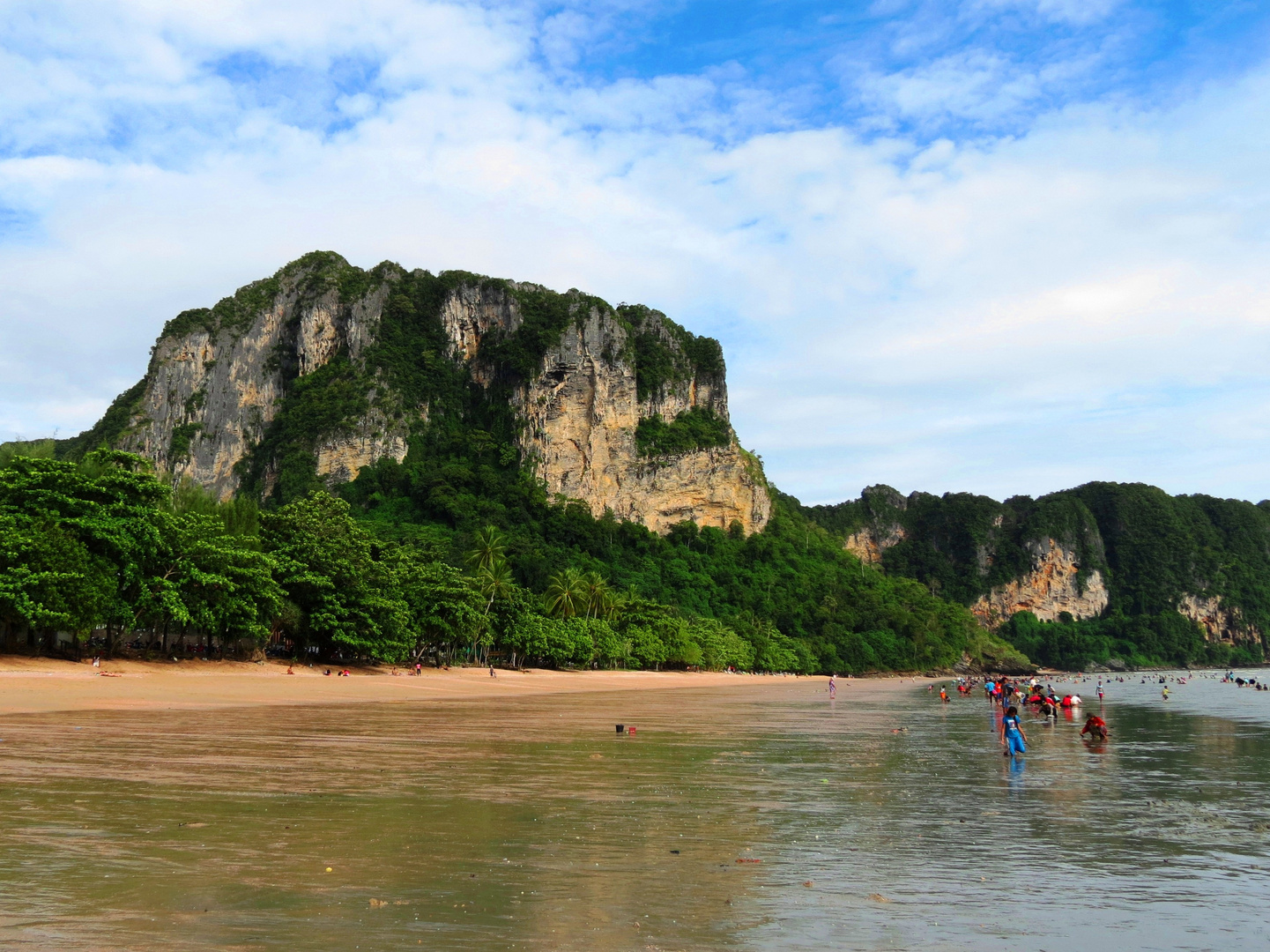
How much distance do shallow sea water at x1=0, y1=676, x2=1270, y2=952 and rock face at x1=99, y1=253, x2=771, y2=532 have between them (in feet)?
432

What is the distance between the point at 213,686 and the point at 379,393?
385 ft

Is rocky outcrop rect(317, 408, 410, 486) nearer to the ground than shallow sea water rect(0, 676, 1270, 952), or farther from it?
farther from it

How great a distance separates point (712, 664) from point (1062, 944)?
10134cm

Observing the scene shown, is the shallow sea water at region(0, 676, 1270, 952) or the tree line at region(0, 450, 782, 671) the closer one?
the shallow sea water at region(0, 676, 1270, 952)

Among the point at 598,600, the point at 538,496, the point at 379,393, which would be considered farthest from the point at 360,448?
the point at 598,600

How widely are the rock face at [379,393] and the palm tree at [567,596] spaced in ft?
185

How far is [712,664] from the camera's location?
4186 inches

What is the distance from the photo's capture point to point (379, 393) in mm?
148125

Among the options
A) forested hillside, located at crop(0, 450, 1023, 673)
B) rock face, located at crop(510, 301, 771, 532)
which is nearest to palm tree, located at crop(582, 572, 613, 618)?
forested hillside, located at crop(0, 450, 1023, 673)

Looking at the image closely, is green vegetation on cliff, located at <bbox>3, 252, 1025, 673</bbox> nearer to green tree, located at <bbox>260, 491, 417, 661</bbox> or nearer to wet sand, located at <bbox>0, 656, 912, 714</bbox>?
wet sand, located at <bbox>0, 656, 912, 714</bbox>

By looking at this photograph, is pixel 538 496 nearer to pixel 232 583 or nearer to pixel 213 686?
pixel 232 583

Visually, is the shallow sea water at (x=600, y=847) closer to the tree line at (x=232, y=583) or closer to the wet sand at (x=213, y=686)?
the wet sand at (x=213, y=686)

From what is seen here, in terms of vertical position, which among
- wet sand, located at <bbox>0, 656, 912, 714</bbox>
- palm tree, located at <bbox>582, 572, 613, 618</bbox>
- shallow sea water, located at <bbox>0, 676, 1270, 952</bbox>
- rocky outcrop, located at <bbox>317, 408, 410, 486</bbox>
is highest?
rocky outcrop, located at <bbox>317, 408, 410, 486</bbox>

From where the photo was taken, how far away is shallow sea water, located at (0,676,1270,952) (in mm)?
6848
